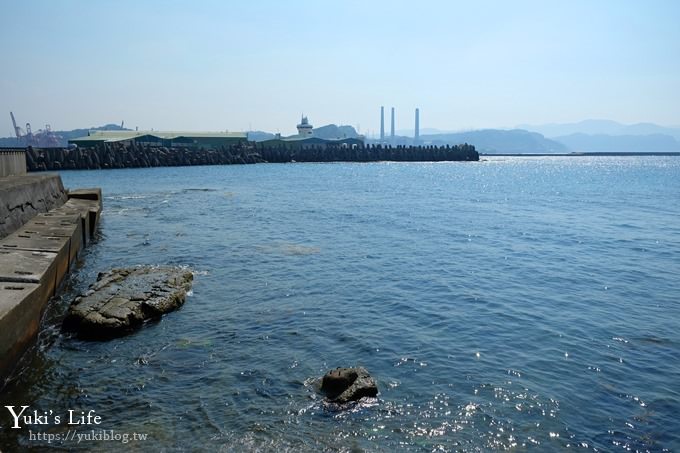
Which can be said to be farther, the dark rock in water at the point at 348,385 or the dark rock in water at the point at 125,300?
the dark rock in water at the point at 125,300

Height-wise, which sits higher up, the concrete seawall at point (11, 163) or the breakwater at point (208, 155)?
the breakwater at point (208, 155)

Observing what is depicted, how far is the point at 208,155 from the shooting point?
96.2 m

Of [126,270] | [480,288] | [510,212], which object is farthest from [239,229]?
[510,212]

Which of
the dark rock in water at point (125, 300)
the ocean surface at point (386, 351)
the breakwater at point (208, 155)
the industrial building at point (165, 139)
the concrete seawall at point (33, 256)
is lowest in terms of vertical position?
the ocean surface at point (386, 351)

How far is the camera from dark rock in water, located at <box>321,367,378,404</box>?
7.12m

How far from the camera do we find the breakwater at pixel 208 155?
245 feet

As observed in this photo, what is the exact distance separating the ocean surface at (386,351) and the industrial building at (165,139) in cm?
8754

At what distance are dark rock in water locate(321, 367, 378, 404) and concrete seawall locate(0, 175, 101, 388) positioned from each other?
179 inches

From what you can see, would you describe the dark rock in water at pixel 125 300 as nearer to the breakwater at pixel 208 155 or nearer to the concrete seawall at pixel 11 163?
the concrete seawall at pixel 11 163

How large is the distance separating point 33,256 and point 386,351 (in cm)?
784

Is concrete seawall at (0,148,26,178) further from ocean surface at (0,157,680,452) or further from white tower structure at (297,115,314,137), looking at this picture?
white tower structure at (297,115,314,137)

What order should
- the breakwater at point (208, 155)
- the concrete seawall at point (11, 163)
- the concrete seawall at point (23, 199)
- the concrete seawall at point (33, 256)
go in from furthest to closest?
the breakwater at point (208, 155), the concrete seawall at point (11, 163), the concrete seawall at point (23, 199), the concrete seawall at point (33, 256)

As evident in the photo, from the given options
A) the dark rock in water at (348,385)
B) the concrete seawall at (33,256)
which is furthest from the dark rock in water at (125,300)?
the dark rock in water at (348,385)

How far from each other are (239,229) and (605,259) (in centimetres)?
1500
